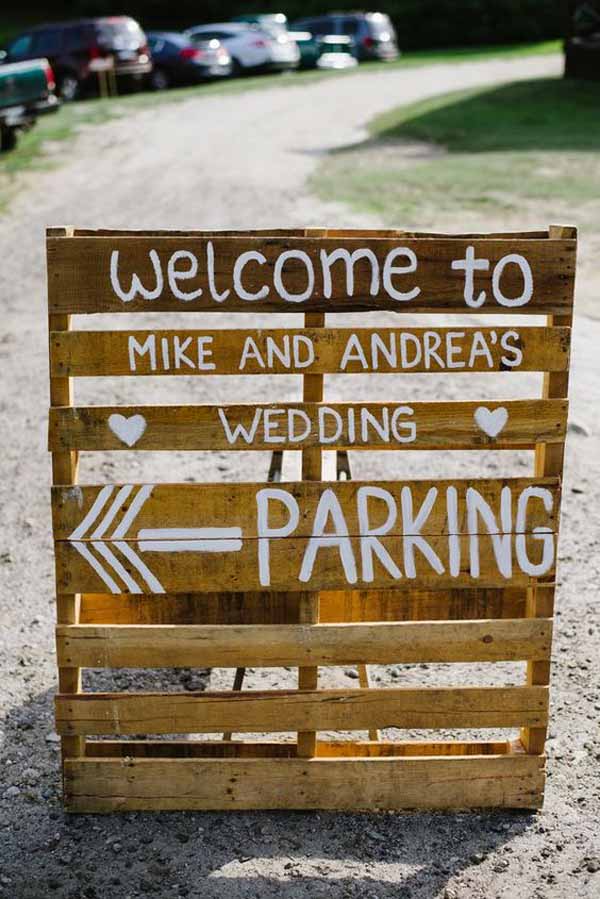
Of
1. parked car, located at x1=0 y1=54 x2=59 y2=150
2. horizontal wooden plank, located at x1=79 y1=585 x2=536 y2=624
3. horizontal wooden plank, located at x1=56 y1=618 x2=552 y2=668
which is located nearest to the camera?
horizontal wooden plank, located at x1=56 y1=618 x2=552 y2=668

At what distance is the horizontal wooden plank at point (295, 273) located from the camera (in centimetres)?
335

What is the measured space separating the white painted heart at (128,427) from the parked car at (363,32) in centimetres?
3278

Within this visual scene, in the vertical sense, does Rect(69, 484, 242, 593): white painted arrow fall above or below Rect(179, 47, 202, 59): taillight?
above

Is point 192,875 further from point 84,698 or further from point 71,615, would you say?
point 71,615

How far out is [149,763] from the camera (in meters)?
3.70

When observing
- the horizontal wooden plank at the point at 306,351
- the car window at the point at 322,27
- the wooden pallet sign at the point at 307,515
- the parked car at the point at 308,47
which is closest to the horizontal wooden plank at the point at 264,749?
the wooden pallet sign at the point at 307,515

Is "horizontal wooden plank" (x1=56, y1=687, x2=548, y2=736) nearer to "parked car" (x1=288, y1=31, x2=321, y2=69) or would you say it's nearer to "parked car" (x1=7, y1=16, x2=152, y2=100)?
"parked car" (x1=7, y1=16, x2=152, y2=100)

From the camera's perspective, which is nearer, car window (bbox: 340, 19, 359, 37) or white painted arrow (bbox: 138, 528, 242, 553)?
white painted arrow (bbox: 138, 528, 242, 553)

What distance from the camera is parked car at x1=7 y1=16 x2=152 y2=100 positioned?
83.8 ft

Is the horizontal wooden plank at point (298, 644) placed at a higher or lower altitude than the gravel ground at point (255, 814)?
higher

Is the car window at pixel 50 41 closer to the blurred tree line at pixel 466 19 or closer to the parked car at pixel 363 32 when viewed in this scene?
the parked car at pixel 363 32

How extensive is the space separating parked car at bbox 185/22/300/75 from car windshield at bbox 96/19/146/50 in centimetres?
418

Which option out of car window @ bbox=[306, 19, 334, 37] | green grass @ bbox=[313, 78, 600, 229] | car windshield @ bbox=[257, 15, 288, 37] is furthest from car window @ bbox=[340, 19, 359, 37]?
green grass @ bbox=[313, 78, 600, 229]

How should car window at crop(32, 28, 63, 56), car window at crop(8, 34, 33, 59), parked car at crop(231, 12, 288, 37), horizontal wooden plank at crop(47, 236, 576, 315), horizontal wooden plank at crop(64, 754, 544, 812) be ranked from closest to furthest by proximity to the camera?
horizontal wooden plank at crop(47, 236, 576, 315) → horizontal wooden plank at crop(64, 754, 544, 812) → car window at crop(32, 28, 63, 56) → car window at crop(8, 34, 33, 59) → parked car at crop(231, 12, 288, 37)
